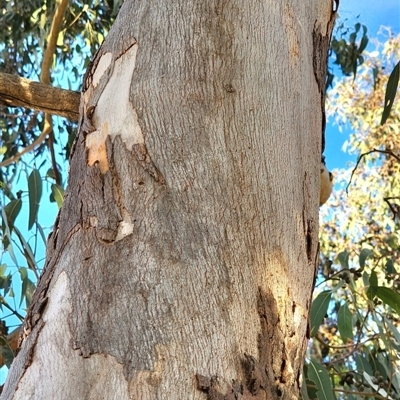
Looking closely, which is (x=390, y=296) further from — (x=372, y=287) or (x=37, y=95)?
(x=37, y=95)

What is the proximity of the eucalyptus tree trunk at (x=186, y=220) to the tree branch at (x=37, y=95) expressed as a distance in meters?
0.36

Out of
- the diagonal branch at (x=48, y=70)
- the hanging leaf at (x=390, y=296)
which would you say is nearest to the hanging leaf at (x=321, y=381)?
the hanging leaf at (x=390, y=296)

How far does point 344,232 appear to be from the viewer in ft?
16.7

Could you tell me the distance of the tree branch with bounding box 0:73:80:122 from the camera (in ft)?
3.76

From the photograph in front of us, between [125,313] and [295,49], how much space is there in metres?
0.43

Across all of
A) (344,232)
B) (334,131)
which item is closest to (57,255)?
(344,232)

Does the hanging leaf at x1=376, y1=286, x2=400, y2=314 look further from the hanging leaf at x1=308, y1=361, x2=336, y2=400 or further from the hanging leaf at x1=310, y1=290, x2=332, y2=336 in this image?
the hanging leaf at x1=308, y1=361, x2=336, y2=400

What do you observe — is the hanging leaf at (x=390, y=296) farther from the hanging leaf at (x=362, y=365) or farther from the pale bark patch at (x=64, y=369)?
the pale bark patch at (x=64, y=369)

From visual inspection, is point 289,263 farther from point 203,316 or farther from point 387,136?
point 387,136

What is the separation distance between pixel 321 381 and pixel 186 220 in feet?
2.51

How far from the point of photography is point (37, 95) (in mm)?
1158

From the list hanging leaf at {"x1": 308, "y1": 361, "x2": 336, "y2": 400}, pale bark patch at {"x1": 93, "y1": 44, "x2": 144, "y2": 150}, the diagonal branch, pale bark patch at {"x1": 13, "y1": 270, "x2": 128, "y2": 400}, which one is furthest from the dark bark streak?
the diagonal branch

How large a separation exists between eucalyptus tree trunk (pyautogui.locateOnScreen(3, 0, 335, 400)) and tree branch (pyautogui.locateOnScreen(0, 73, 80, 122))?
362 millimetres

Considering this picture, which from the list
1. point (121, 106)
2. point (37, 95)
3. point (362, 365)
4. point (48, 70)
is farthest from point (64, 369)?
point (48, 70)
